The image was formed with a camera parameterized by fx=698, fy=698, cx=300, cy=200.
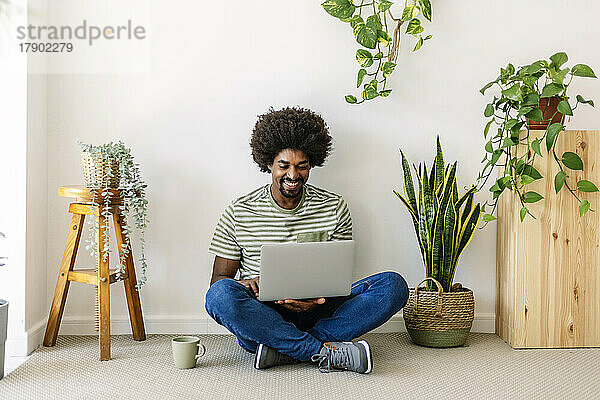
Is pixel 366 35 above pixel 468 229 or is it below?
above

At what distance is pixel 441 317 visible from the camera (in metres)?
3.19

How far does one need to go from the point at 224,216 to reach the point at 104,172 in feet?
1.87

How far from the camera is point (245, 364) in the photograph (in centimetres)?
291

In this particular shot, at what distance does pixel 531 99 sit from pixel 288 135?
1.08m

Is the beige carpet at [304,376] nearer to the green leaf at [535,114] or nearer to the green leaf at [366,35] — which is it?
the green leaf at [535,114]

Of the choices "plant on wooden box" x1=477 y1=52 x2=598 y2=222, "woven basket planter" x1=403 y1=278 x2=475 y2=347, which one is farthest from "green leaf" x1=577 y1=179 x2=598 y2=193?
"woven basket planter" x1=403 y1=278 x2=475 y2=347

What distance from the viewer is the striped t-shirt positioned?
316cm

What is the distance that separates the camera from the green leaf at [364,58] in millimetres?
3349

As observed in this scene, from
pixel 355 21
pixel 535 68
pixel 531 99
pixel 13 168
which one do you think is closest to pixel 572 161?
pixel 531 99

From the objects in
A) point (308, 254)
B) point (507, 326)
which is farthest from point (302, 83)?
point (507, 326)

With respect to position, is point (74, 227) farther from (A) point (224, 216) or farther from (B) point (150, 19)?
(B) point (150, 19)

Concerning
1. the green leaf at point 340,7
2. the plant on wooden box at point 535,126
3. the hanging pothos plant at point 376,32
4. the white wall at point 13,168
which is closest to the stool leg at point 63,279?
the white wall at point 13,168

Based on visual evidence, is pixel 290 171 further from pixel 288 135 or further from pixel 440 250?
pixel 440 250

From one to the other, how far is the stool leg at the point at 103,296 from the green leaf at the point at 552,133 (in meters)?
1.96
